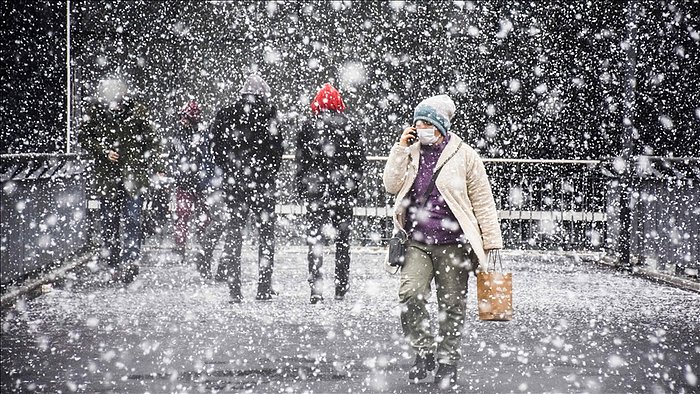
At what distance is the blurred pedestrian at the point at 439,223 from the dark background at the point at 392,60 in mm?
10967

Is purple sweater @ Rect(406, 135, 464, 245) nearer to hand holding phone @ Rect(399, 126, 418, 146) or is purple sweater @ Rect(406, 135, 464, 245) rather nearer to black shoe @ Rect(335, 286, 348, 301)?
hand holding phone @ Rect(399, 126, 418, 146)

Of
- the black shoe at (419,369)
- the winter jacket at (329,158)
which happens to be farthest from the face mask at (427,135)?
the winter jacket at (329,158)

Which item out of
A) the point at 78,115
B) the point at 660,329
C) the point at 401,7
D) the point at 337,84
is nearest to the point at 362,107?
the point at 337,84

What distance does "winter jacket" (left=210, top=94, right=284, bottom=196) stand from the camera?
29.3ft

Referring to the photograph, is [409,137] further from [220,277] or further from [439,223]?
[220,277]

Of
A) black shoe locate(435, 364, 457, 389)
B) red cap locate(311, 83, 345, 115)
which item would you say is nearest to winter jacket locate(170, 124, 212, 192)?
red cap locate(311, 83, 345, 115)

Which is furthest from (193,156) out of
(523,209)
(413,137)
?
(523,209)

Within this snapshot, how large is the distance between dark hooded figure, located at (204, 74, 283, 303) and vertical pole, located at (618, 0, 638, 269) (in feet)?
18.0

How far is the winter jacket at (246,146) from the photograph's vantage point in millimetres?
8945

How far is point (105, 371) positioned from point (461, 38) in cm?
1316

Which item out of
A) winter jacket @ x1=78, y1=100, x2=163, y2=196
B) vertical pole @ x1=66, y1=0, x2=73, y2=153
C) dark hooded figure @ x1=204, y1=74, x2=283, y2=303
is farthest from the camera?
vertical pole @ x1=66, y1=0, x2=73, y2=153

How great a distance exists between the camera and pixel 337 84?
1733 centimetres

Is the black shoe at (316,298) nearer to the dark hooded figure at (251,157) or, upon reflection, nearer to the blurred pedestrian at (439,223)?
the dark hooded figure at (251,157)

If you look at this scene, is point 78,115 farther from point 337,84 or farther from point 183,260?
point 337,84
